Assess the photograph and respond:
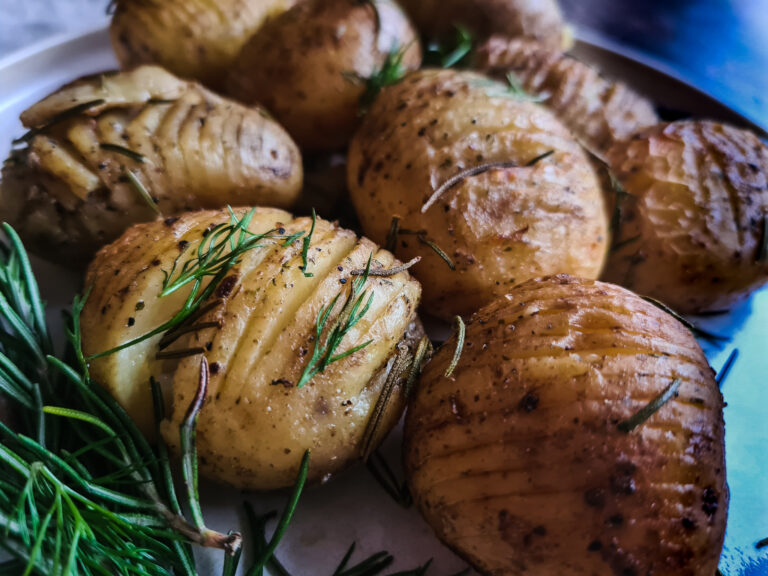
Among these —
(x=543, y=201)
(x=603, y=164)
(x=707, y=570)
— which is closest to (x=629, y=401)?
(x=707, y=570)

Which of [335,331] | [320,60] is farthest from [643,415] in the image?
[320,60]

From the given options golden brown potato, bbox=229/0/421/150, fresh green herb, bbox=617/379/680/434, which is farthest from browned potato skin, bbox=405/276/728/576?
golden brown potato, bbox=229/0/421/150

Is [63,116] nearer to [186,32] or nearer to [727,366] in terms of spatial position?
[186,32]

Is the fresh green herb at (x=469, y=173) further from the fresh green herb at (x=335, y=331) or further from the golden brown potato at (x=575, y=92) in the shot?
the golden brown potato at (x=575, y=92)

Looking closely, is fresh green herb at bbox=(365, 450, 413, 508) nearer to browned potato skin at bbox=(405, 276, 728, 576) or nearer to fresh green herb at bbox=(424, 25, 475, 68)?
browned potato skin at bbox=(405, 276, 728, 576)

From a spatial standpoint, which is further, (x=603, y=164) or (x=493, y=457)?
(x=603, y=164)

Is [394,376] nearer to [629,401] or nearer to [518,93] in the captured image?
[629,401]

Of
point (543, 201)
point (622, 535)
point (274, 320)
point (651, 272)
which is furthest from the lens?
point (651, 272)
